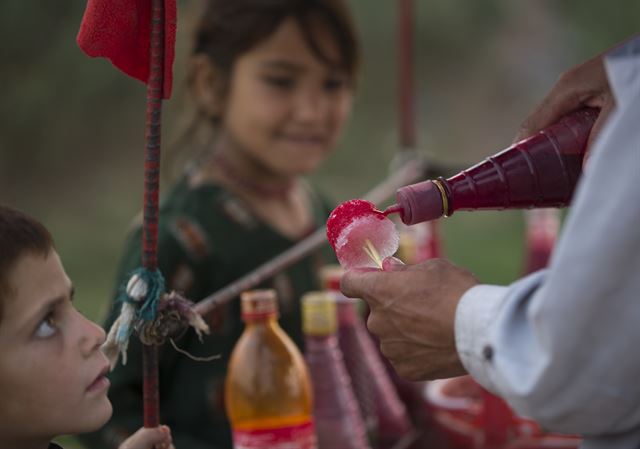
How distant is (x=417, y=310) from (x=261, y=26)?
3.31 ft

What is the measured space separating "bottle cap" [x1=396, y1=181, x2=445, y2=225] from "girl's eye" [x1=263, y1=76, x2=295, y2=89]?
0.91m

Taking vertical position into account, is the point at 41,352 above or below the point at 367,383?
above

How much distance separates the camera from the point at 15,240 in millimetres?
758

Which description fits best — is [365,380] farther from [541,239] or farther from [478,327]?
[478,327]

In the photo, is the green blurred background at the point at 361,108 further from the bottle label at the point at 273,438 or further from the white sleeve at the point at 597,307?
the white sleeve at the point at 597,307

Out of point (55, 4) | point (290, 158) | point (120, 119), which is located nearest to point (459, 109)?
point (120, 119)

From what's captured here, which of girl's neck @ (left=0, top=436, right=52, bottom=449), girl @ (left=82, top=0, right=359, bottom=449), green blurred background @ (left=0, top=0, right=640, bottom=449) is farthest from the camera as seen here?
green blurred background @ (left=0, top=0, right=640, bottom=449)

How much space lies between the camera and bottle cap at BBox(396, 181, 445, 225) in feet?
2.35

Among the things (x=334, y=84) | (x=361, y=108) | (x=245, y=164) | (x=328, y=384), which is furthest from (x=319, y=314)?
(x=361, y=108)

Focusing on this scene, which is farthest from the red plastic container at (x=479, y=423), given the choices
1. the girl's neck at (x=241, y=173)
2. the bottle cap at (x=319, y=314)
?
the girl's neck at (x=241, y=173)

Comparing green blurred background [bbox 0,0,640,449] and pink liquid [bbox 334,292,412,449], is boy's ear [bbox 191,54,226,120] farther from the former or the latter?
green blurred background [bbox 0,0,640,449]

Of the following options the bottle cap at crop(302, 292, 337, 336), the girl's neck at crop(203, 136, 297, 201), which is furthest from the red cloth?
the girl's neck at crop(203, 136, 297, 201)

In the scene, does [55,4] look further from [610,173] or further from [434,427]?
[610,173]

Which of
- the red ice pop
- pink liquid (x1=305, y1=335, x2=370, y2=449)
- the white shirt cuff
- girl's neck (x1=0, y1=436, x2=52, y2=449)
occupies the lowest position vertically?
pink liquid (x1=305, y1=335, x2=370, y2=449)
